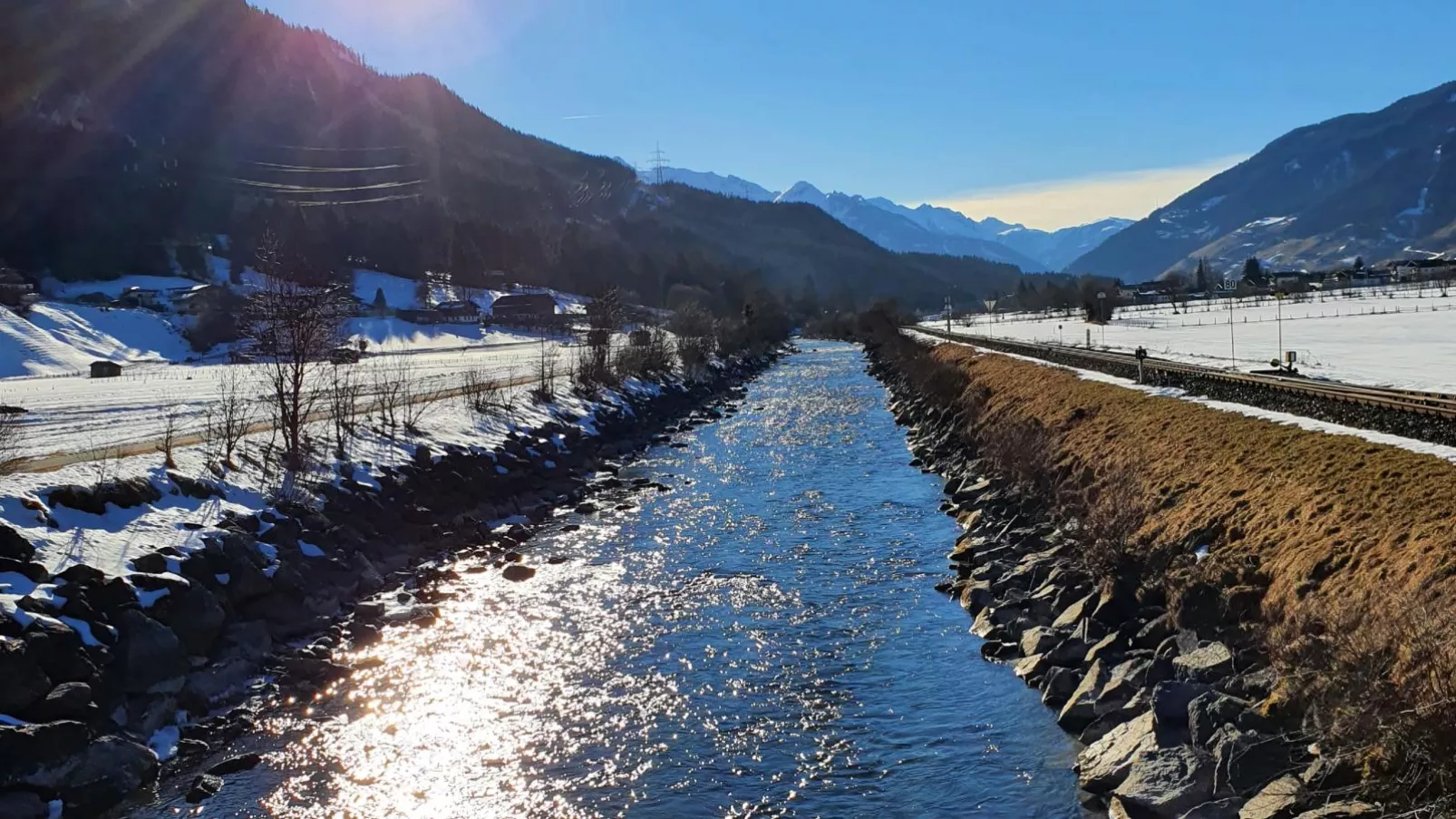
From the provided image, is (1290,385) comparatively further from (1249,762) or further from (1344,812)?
(1344,812)

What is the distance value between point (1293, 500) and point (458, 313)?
108 meters

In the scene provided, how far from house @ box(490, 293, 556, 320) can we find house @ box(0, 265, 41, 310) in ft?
148

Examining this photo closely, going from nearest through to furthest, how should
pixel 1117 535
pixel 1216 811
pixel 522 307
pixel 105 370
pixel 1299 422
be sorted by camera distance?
pixel 1216 811 → pixel 1117 535 → pixel 1299 422 → pixel 105 370 → pixel 522 307

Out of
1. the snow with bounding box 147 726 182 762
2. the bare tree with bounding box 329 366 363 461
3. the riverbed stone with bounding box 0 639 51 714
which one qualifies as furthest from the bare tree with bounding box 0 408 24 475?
the snow with bounding box 147 726 182 762

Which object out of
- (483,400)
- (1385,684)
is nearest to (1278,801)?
(1385,684)

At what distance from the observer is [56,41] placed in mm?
161375

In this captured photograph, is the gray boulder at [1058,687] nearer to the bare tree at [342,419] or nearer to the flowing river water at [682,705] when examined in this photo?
the flowing river water at [682,705]

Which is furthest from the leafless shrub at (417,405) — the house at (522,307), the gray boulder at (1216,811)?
the house at (522,307)

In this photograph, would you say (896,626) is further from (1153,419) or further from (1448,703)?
(1153,419)

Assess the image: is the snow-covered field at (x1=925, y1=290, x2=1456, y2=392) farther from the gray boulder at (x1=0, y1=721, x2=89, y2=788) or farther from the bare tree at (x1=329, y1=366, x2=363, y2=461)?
the gray boulder at (x1=0, y1=721, x2=89, y2=788)

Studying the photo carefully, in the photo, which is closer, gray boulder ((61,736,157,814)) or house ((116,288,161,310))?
gray boulder ((61,736,157,814))

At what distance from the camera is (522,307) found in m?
118

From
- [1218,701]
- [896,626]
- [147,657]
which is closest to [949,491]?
[896,626]

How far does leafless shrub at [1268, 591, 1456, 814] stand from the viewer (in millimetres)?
7891
